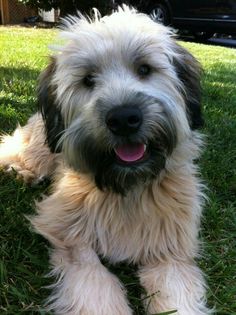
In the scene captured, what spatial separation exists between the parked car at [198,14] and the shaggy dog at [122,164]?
989 cm

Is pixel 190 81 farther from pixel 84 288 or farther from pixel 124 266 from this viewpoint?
pixel 84 288

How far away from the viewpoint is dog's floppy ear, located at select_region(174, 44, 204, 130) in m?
2.85

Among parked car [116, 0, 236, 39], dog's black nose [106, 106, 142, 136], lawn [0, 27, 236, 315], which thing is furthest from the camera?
parked car [116, 0, 236, 39]

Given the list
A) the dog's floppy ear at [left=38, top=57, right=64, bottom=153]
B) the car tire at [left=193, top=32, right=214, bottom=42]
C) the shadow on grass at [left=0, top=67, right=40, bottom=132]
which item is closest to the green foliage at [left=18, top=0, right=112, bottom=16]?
the car tire at [left=193, top=32, right=214, bottom=42]

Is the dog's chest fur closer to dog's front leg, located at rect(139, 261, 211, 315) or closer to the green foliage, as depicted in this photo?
dog's front leg, located at rect(139, 261, 211, 315)

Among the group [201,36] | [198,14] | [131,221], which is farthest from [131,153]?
[201,36]

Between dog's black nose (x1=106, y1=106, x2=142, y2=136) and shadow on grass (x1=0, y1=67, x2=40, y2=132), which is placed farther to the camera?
shadow on grass (x1=0, y1=67, x2=40, y2=132)

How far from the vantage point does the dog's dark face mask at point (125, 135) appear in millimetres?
2355

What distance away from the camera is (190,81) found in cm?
289

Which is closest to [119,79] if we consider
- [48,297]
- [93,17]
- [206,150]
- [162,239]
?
[93,17]

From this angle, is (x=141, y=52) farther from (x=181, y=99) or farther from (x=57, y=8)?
(x=57, y=8)

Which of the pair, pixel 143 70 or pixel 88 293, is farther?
pixel 143 70

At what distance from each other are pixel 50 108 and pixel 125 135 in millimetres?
736

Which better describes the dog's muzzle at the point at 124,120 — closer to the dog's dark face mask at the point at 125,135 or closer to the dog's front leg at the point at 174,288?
the dog's dark face mask at the point at 125,135
